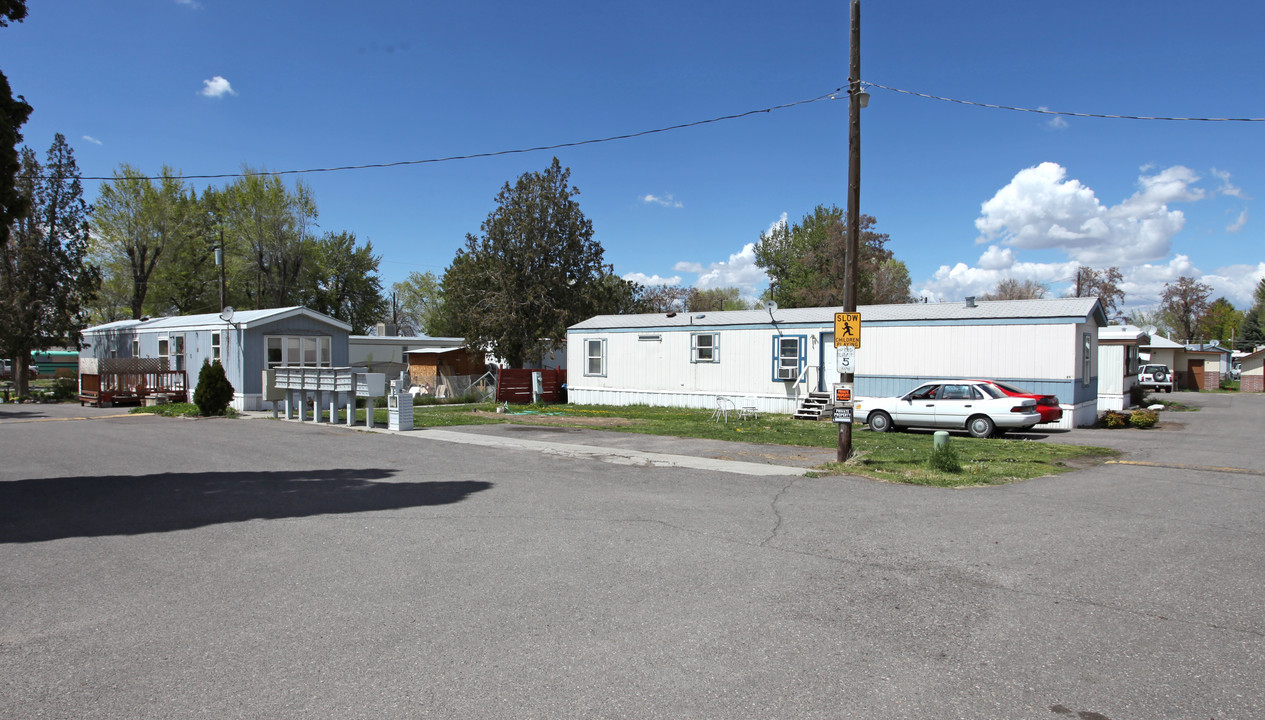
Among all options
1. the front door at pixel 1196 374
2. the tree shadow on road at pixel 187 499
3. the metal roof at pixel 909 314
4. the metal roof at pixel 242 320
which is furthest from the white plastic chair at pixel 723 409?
the front door at pixel 1196 374

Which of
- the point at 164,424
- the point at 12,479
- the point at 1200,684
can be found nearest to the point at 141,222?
the point at 164,424

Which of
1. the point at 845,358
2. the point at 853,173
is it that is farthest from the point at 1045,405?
the point at 853,173

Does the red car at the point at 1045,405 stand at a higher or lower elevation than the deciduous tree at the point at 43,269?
lower

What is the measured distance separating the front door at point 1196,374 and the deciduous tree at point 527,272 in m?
42.2

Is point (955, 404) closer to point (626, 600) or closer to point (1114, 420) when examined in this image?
point (1114, 420)

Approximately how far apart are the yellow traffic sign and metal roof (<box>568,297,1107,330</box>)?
31.2ft

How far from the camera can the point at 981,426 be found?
17.2m

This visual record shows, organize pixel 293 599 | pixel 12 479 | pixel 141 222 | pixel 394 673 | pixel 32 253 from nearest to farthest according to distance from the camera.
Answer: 1. pixel 394 673
2. pixel 293 599
3. pixel 12 479
4. pixel 32 253
5. pixel 141 222

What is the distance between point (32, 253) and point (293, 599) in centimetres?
3667

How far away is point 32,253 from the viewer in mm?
32500

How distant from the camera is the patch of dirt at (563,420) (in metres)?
20.4

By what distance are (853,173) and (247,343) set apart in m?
19.3

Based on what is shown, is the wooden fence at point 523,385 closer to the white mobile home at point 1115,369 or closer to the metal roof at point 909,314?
the metal roof at point 909,314

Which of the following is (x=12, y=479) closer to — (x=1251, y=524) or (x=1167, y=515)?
(x=1167, y=515)
